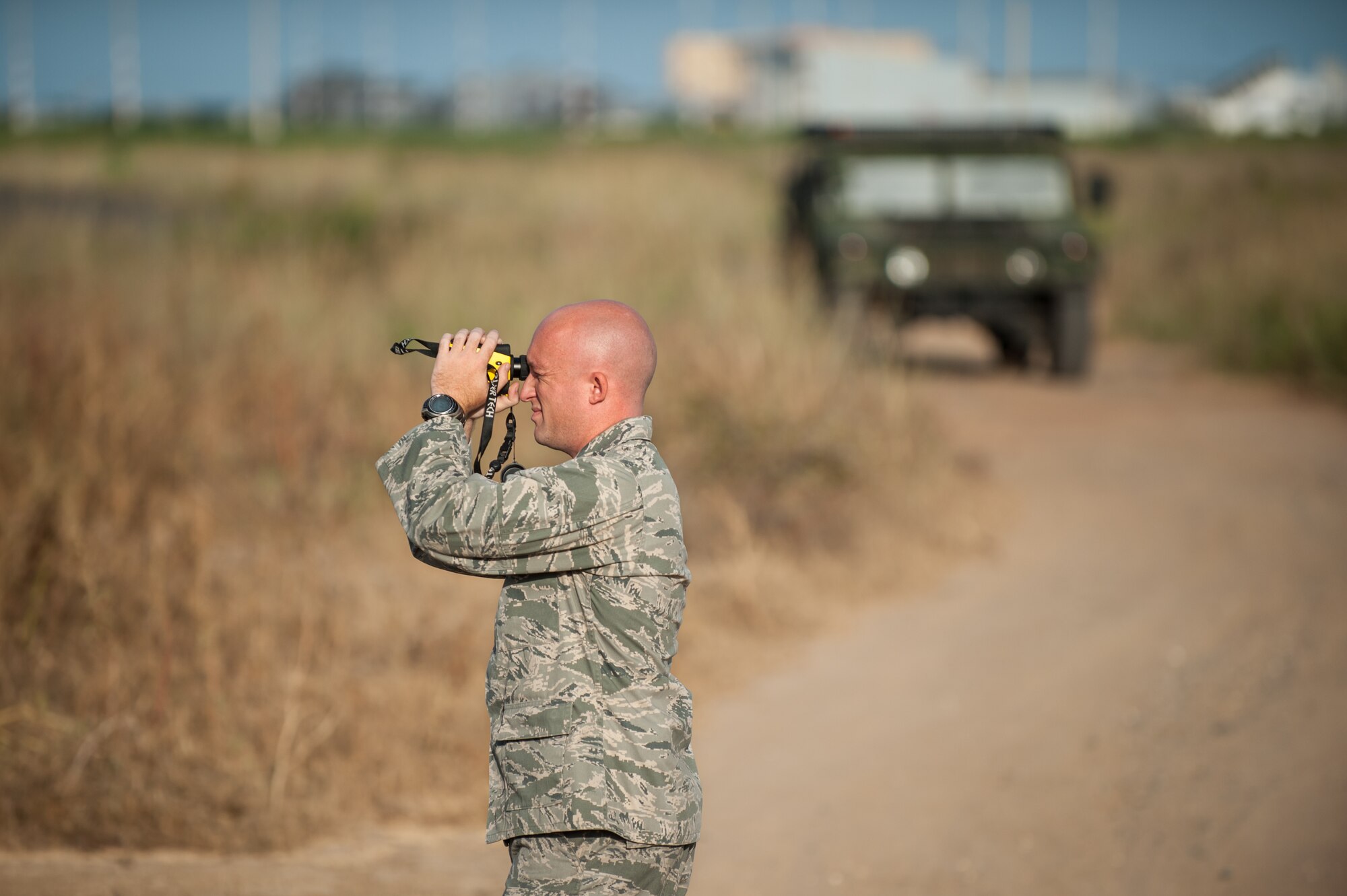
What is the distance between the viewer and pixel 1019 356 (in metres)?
12.2

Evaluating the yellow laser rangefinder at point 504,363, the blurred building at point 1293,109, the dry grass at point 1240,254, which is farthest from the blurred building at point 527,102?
the yellow laser rangefinder at point 504,363

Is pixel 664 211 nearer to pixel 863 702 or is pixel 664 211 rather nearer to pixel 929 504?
pixel 929 504

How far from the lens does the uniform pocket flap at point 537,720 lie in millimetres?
2158

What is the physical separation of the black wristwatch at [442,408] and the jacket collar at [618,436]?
8.1 inches

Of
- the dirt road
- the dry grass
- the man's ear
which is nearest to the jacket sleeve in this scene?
the man's ear

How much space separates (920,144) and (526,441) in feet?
17.1

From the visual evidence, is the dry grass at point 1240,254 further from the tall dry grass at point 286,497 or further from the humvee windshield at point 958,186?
the tall dry grass at point 286,497

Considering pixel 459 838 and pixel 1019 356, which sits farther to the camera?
pixel 1019 356

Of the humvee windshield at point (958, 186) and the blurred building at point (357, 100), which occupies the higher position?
the blurred building at point (357, 100)

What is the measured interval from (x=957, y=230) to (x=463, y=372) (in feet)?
28.9

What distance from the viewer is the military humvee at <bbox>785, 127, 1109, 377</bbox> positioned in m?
10.2

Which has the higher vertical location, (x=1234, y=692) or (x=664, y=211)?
(x=664, y=211)

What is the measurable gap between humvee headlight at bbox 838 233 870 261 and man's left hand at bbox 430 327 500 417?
321 inches

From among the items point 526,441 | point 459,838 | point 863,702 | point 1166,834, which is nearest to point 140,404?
point 526,441
